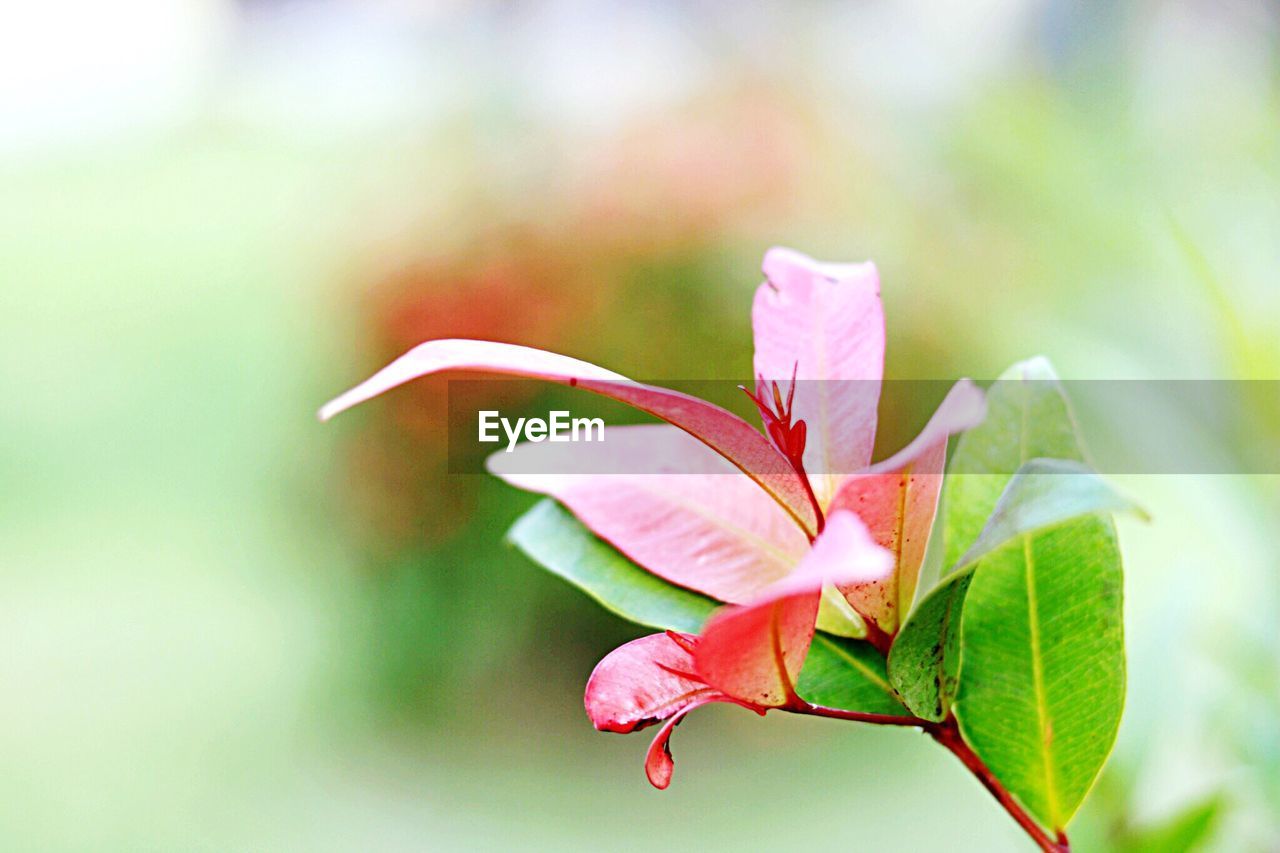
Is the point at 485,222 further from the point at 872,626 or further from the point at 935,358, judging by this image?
the point at 872,626

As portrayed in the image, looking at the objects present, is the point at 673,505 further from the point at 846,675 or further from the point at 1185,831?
the point at 1185,831

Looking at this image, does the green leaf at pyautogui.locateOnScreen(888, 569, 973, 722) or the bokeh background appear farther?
the bokeh background

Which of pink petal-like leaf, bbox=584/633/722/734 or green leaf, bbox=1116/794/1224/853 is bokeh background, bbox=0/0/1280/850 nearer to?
green leaf, bbox=1116/794/1224/853

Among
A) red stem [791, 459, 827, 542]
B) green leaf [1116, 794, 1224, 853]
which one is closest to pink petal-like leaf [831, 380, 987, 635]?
red stem [791, 459, 827, 542]

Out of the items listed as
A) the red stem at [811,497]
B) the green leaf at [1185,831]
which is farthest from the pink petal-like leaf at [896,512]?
the green leaf at [1185,831]

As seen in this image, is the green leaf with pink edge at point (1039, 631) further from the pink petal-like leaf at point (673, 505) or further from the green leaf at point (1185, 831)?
the green leaf at point (1185, 831)

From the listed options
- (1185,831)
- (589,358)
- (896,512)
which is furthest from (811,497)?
(589,358)

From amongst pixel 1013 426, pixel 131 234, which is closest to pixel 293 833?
pixel 1013 426
